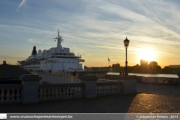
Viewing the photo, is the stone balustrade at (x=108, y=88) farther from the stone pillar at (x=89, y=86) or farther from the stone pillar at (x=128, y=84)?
the stone pillar at (x=89, y=86)

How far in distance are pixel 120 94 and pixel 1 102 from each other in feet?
26.7

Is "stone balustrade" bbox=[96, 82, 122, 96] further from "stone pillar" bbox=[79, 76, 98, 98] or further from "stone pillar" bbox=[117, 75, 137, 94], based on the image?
"stone pillar" bbox=[79, 76, 98, 98]

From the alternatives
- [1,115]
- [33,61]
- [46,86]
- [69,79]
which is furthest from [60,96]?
[33,61]

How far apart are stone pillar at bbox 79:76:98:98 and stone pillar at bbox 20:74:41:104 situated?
3.15m

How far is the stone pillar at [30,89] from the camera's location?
892 centimetres

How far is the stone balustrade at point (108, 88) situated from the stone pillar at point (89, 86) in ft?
1.99

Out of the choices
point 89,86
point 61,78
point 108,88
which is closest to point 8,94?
point 89,86

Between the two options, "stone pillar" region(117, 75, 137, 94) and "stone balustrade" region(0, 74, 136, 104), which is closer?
"stone balustrade" region(0, 74, 136, 104)

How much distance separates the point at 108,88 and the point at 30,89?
5.66 m

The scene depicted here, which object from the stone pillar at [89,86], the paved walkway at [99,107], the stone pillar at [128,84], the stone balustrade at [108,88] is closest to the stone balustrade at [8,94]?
the paved walkway at [99,107]

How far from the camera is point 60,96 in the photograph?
1011cm

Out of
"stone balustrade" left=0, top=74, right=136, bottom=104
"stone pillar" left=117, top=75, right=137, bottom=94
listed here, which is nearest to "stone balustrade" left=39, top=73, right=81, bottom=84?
"stone pillar" left=117, top=75, right=137, bottom=94

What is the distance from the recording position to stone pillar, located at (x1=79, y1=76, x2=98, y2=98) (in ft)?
35.2

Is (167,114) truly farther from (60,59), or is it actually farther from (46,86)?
(60,59)
